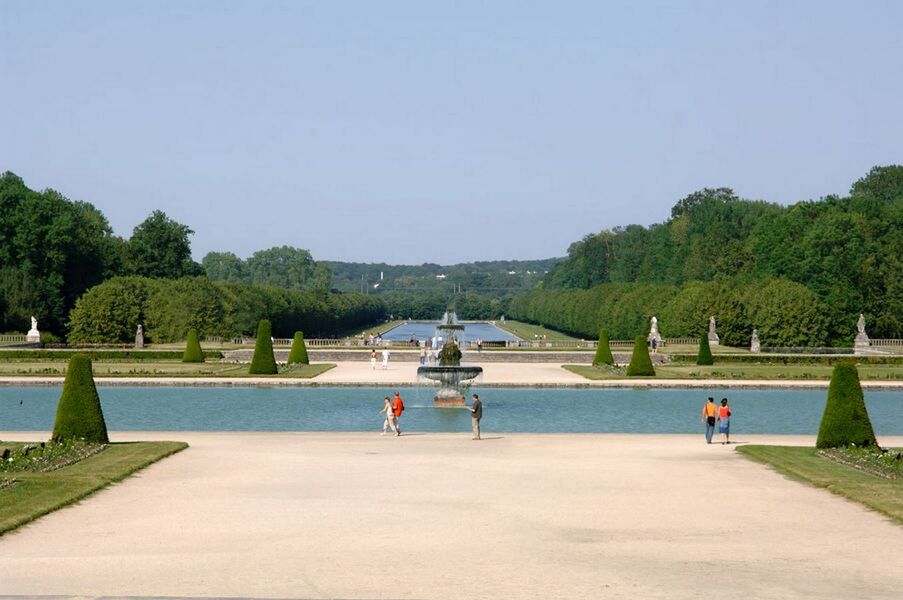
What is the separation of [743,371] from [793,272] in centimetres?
A: 3017

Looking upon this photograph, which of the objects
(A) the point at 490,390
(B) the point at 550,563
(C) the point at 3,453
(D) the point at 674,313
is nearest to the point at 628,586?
(B) the point at 550,563

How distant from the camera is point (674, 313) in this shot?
81188 mm

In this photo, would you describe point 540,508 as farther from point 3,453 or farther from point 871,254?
point 871,254

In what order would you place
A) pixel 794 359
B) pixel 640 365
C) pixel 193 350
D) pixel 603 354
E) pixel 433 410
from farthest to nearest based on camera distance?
pixel 794 359 → pixel 603 354 → pixel 193 350 → pixel 640 365 → pixel 433 410

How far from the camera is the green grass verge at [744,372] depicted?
161 ft

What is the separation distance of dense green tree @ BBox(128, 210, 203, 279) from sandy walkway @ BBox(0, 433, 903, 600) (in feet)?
259

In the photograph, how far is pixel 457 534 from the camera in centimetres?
1555

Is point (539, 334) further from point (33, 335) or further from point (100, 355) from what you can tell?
point (100, 355)

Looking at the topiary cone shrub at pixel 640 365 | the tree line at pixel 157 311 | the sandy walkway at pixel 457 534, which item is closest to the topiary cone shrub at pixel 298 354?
the topiary cone shrub at pixel 640 365

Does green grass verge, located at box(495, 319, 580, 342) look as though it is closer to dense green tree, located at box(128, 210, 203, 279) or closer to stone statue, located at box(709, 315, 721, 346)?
stone statue, located at box(709, 315, 721, 346)

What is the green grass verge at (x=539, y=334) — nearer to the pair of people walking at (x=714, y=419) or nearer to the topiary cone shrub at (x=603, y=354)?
the topiary cone shrub at (x=603, y=354)

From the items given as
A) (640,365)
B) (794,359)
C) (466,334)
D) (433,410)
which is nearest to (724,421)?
(433,410)

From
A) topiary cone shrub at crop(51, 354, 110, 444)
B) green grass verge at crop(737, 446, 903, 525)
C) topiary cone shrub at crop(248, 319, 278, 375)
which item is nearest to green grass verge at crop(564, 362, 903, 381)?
topiary cone shrub at crop(248, 319, 278, 375)

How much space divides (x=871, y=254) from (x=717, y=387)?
125 feet
